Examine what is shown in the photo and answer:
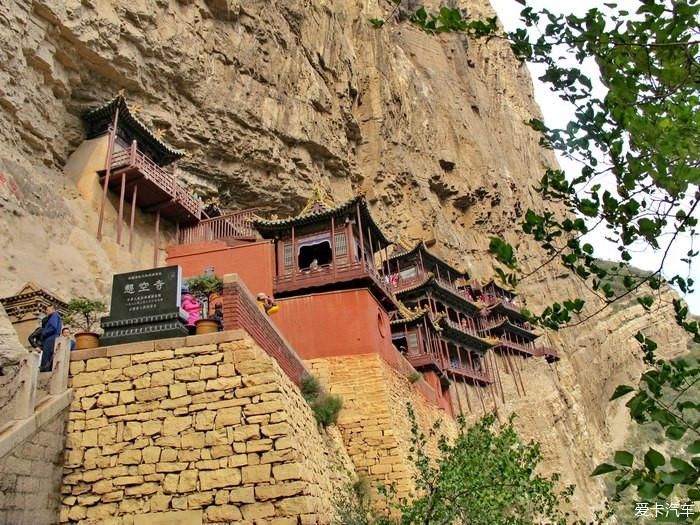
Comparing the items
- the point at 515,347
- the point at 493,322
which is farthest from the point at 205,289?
the point at 515,347

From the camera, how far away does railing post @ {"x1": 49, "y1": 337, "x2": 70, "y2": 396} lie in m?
6.95

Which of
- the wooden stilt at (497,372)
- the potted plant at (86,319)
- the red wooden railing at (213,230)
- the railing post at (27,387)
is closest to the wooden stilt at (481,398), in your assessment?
the wooden stilt at (497,372)

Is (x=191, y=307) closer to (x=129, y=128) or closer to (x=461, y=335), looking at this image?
(x=129, y=128)

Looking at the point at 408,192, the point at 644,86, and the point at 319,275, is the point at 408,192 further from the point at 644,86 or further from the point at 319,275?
the point at 644,86

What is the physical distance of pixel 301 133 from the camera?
28172mm

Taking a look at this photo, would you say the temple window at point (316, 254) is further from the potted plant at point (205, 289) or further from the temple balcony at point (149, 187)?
the temple balcony at point (149, 187)

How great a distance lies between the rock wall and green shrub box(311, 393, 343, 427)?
2.46 meters

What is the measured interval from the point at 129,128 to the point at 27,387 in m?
16.5

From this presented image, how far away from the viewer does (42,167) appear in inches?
728

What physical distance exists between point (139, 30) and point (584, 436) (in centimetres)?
3464

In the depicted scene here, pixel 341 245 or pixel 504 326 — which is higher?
pixel 504 326

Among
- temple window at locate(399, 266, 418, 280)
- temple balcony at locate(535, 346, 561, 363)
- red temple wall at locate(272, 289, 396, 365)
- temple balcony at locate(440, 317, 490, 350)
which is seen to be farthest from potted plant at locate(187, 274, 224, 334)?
temple balcony at locate(535, 346, 561, 363)

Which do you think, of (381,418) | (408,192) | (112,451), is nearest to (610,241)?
(112,451)

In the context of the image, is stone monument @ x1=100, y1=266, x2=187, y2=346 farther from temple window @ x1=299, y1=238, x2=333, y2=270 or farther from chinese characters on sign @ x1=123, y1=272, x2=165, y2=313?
Answer: temple window @ x1=299, y1=238, x2=333, y2=270
